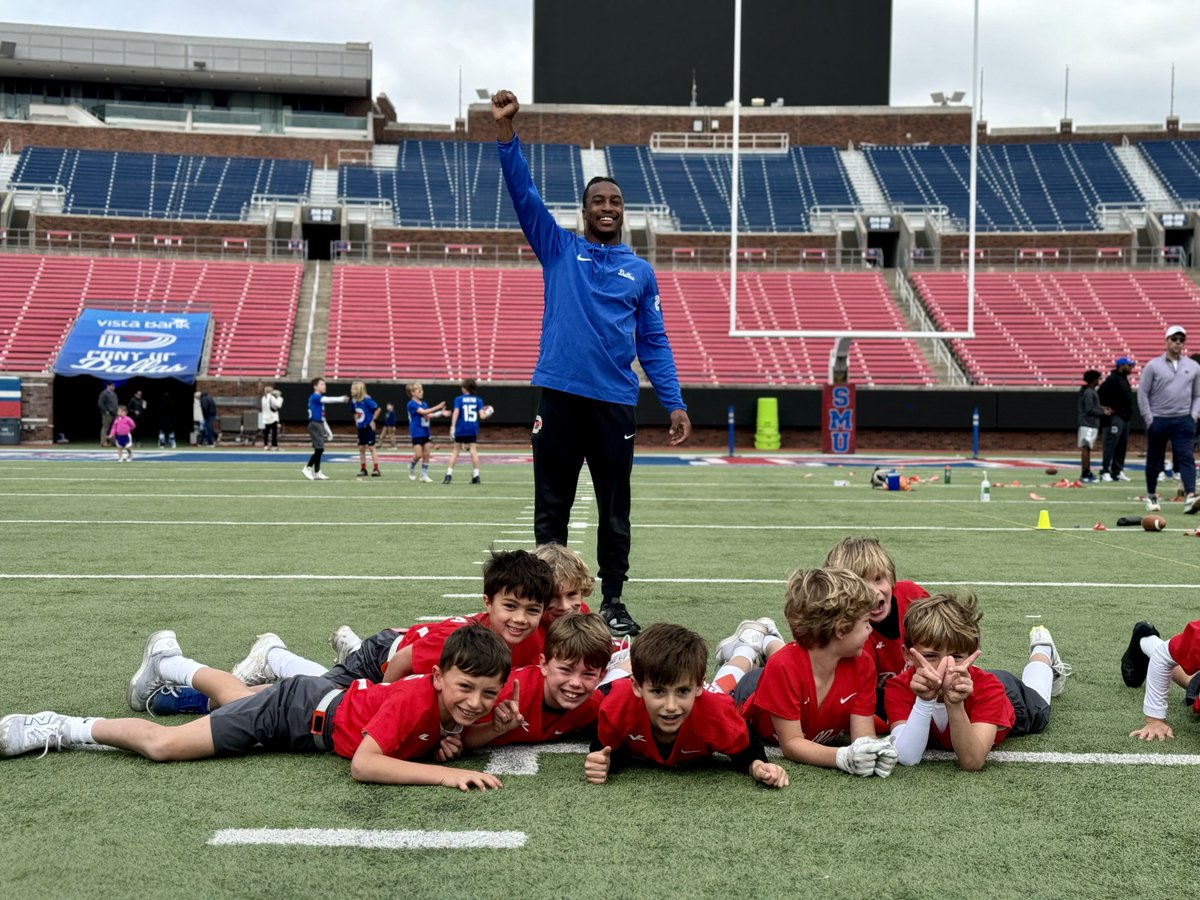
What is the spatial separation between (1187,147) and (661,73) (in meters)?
20.7

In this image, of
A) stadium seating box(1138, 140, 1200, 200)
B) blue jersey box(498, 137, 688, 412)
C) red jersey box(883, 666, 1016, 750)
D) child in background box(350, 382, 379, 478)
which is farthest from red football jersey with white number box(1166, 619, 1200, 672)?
stadium seating box(1138, 140, 1200, 200)

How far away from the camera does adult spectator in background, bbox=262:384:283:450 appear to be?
25703 mm

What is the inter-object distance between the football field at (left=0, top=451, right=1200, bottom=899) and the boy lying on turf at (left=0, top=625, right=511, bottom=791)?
2.2 inches

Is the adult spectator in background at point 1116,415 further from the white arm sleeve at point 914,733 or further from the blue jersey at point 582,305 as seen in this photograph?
the white arm sleeve at point 914,733

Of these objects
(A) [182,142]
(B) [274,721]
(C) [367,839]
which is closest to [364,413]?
(B) [274,721]

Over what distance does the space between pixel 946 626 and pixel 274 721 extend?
2020mm

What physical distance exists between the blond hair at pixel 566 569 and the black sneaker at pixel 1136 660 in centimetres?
203

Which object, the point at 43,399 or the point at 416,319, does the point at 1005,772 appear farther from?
the point at 416,319

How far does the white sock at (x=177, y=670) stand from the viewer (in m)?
3.76

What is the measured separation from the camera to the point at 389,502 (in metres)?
12.5

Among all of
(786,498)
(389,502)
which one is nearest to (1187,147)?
(786,498)

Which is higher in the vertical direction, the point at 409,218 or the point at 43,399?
the point at 409,218

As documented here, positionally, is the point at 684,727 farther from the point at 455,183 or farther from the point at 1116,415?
the point at 455,183

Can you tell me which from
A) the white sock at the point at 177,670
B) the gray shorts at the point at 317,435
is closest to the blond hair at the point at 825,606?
the white sock at the point at 177,670
